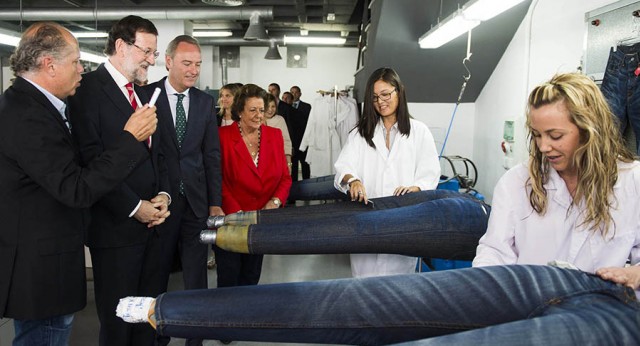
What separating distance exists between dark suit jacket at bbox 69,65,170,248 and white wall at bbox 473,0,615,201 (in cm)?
277

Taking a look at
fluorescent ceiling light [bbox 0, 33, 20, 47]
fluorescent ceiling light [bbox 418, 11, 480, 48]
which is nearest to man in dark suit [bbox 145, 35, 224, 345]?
fluorescent ceiling light [bbox 418, 11, 480, 48]

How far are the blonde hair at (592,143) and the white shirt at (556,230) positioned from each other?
0.03 m

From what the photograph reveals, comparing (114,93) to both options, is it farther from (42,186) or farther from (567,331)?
(567,331)

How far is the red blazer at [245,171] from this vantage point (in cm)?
260

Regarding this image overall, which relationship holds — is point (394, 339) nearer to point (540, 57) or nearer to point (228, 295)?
point (228, 295)

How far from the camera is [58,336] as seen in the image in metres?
1.57

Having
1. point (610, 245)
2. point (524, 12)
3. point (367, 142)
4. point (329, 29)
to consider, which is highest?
point (329, 29)

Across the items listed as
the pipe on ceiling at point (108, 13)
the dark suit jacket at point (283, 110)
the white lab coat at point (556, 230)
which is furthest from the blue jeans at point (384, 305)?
the pipe on ceiling at point (108, 13)

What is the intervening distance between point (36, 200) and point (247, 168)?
1.25 metres

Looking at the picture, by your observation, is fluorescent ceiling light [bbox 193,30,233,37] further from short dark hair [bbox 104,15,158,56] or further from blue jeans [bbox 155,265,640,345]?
blue jeans [bbox 155,265,640,345]

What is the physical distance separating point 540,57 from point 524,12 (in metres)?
0.55

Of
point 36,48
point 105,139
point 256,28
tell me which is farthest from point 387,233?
point 256,28

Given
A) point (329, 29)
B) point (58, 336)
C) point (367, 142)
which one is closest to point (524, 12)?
point (367, 142)

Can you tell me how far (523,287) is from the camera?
1.23 m
